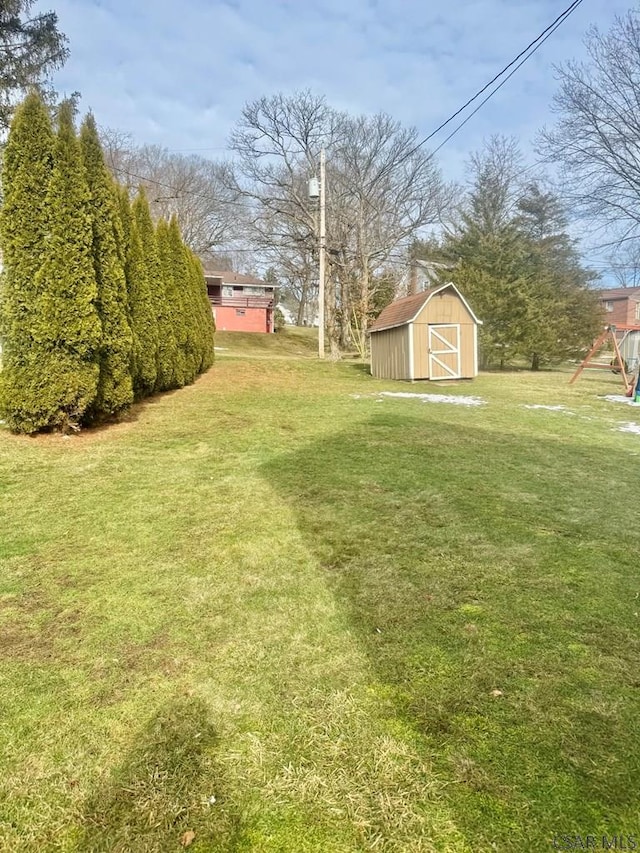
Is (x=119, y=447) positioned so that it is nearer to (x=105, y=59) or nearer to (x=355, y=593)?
(x=355, y=593)

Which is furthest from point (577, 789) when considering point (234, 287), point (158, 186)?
point (158, 186)

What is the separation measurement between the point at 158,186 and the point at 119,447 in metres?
30.1

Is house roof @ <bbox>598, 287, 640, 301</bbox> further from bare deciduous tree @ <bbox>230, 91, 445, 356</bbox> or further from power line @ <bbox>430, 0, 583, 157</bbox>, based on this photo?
power line @ <bbox>430, 0, 583, 157</bbox>

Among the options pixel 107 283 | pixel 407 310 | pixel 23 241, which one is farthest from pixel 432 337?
pixel 23 241

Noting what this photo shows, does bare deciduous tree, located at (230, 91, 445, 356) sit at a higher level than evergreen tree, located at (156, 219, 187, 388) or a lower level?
higher

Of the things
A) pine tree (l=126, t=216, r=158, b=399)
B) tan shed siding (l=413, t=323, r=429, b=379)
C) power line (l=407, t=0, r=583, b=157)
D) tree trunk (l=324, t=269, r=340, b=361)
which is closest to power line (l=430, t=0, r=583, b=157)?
power line (l=407, t=0, r=583, b=157)

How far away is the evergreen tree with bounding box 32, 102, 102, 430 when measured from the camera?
4.84 metres

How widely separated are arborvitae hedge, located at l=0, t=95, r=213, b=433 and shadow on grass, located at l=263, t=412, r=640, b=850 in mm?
2480

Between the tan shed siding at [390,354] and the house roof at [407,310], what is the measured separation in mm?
179

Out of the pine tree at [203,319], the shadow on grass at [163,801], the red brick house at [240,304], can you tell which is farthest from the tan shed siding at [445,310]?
the red brick house at [240,304]

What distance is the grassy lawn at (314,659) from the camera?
1271 millimetres

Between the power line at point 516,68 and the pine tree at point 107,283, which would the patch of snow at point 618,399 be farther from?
the pine tree at point 107,283

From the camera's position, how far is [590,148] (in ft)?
51.5
